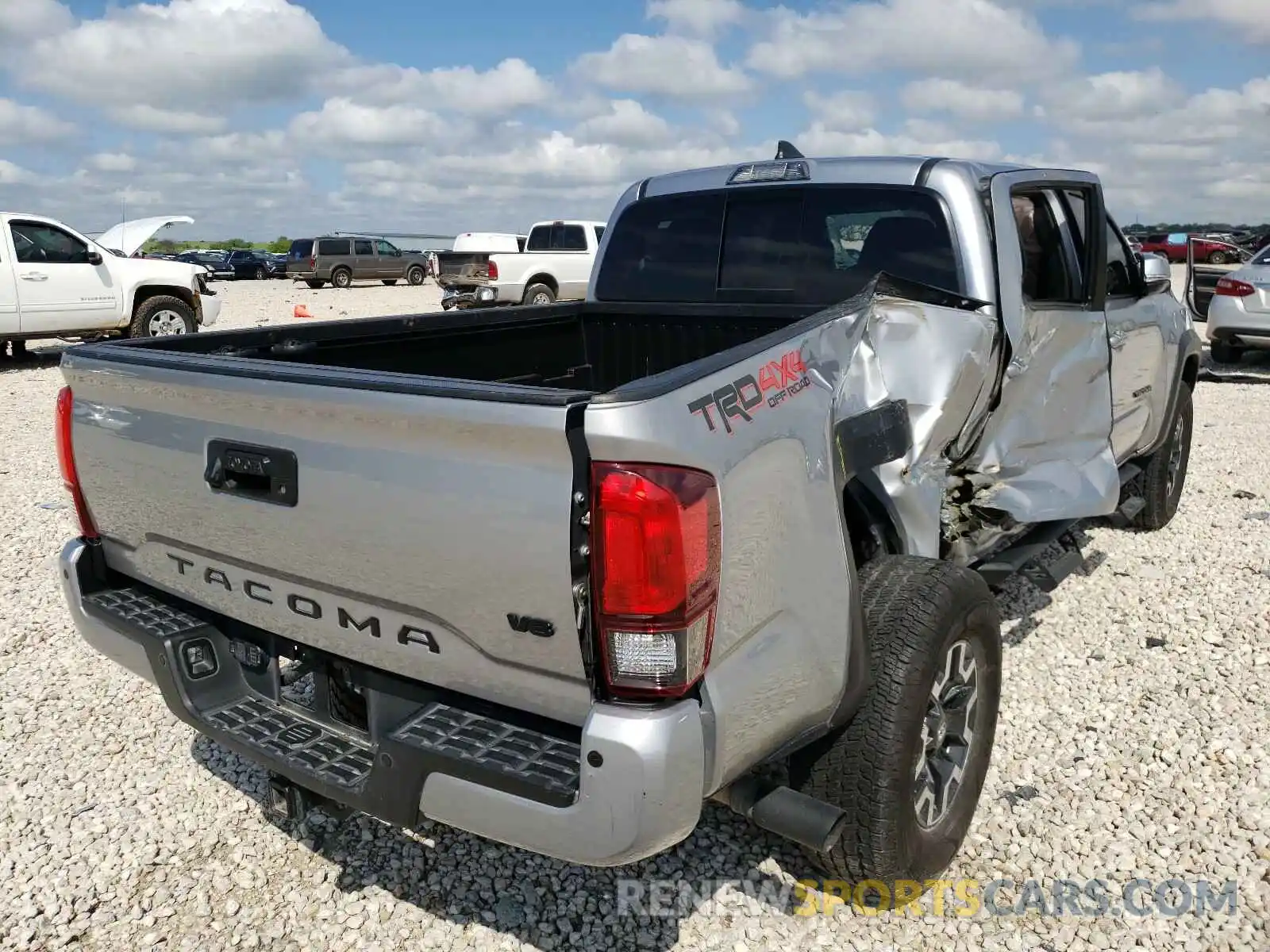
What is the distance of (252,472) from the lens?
7.86ft

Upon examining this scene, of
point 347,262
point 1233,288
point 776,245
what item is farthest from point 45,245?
point 347,262

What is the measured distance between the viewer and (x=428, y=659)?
7.41ft

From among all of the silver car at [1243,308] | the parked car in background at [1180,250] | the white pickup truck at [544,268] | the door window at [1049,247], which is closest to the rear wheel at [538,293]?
the white pickup truck at [544,268]

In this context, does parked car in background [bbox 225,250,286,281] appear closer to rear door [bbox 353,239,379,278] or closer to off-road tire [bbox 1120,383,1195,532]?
rear door [bbox 353,239,379,278]

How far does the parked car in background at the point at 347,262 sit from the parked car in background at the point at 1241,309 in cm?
3034

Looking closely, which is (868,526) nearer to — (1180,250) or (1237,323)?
(1237,323)

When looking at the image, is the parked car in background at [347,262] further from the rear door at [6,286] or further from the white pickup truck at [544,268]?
the rear door at [6,286]

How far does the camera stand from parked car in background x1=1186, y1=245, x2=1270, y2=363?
11.4 metres

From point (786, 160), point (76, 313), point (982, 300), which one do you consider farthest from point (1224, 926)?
point (76, 313)

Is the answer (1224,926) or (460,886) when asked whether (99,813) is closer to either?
(460,886)

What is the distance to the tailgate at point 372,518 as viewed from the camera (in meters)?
1.99

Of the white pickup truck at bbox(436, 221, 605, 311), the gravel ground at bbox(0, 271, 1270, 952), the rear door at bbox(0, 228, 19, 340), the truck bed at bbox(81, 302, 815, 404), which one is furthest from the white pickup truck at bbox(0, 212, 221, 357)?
the truck bed at bbox(81, 302, 815, 404)

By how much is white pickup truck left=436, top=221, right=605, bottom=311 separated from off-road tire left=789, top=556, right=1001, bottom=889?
17426 mm

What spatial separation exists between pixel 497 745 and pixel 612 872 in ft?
3.43
